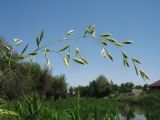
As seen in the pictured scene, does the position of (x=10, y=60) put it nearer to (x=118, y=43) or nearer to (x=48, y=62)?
(x=48, y=62)

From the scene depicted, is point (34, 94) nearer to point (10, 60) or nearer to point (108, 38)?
point (10, 60)

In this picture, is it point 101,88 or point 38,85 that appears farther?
point 101,88

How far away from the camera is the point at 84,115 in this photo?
11.4 feet

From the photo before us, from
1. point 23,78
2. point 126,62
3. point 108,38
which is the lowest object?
point 126,62

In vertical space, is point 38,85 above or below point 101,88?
below

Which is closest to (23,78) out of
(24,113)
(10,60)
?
(24,113)

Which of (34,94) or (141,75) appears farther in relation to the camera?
(34,94)

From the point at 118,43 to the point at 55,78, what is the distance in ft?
184

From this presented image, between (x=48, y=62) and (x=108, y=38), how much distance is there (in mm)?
357

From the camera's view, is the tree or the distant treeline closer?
the distant treeline

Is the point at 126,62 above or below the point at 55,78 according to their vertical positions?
below

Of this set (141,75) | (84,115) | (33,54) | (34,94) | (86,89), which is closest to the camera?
(141,75)

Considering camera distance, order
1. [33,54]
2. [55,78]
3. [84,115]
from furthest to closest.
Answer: [55,78]
[84,115]
[33,54]

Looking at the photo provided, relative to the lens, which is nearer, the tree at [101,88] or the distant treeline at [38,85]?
the distant treeline at [38,85]
